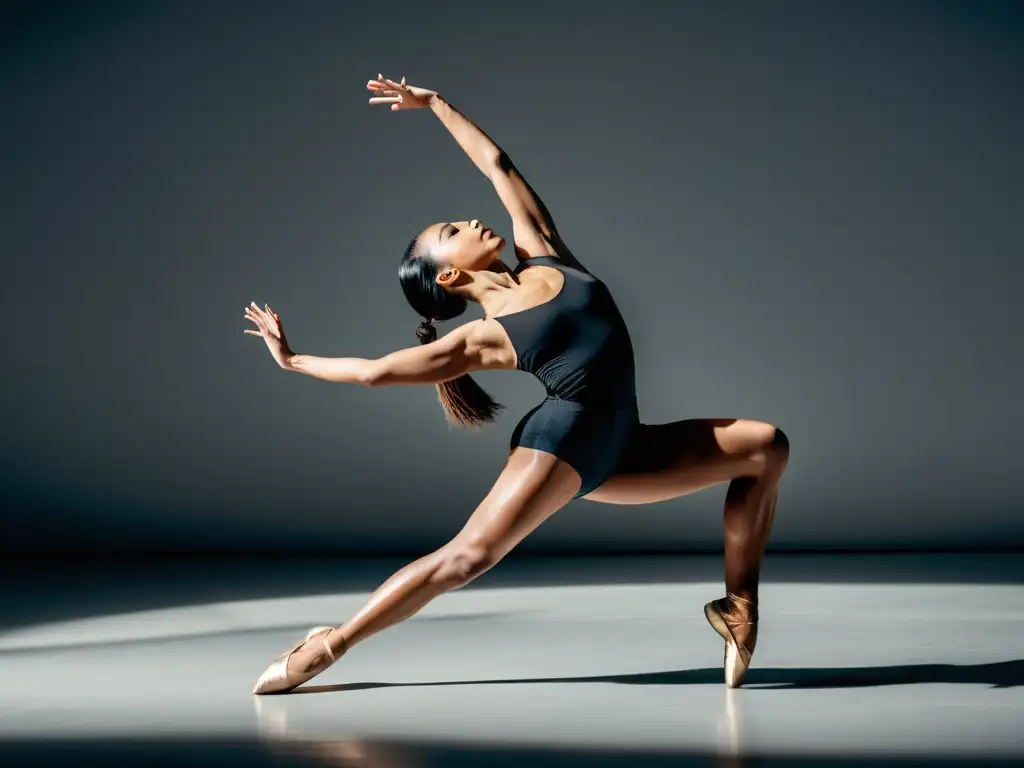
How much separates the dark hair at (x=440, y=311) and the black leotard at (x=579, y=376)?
222 mm

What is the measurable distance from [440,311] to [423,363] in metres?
Answer: 0.30

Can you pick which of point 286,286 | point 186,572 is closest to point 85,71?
point 286,286

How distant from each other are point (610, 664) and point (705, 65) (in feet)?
13.0

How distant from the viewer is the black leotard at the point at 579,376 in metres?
2.84

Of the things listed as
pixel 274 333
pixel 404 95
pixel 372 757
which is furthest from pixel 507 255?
pixel 372 757

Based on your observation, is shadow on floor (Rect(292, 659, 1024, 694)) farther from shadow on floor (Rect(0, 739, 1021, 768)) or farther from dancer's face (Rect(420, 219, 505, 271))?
dancer's face (Rect(420, 219, 505, 271))

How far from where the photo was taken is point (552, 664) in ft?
10.6

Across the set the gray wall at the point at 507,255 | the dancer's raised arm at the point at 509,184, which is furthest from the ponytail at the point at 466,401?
the gray wall at the point at 507,255

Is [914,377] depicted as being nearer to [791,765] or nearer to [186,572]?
[186,572]

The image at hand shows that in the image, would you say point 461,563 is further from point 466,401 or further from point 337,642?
point 466,401

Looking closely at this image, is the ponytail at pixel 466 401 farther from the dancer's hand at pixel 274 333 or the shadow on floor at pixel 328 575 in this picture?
the shadow on floor at pixel 328 575

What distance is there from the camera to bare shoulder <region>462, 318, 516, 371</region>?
2854mm

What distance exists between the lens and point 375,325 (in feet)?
21.4

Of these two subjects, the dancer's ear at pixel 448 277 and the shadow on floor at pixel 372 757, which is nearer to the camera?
the shadow on floor at pixel 372 757
